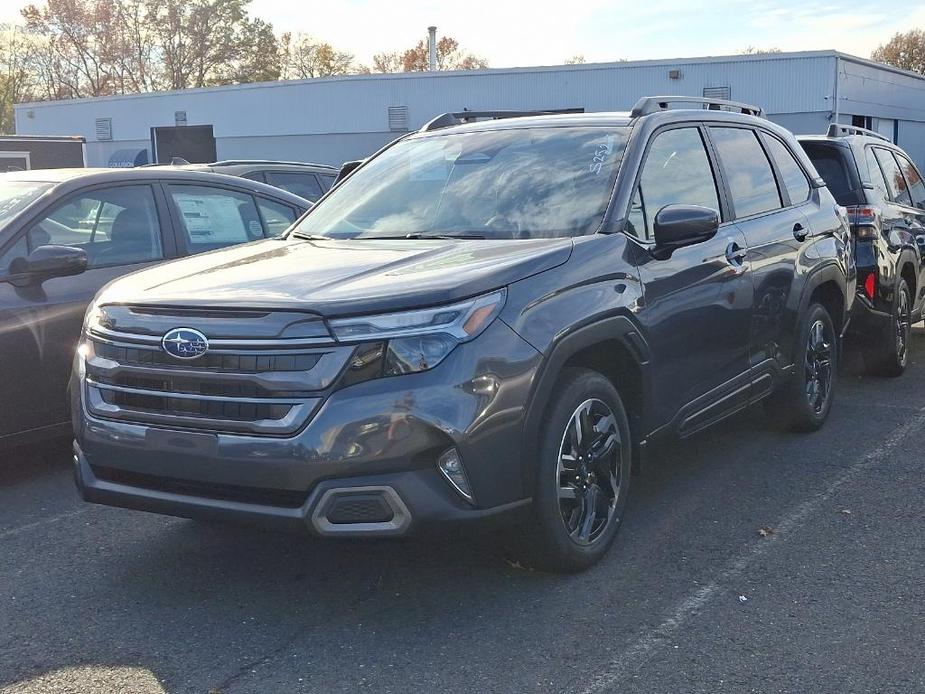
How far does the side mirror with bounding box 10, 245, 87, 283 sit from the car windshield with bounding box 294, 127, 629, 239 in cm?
130

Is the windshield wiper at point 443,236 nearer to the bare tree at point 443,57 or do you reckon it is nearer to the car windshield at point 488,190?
the car windshield at point 488,190

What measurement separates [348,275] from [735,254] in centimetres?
225

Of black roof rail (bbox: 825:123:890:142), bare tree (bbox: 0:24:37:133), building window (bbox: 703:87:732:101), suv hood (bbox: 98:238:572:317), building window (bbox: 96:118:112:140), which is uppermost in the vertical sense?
bare tree (bbox: 0:24:37:133)

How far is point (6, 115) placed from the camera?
61.2 m

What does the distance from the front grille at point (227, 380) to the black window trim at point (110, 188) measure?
2.05 m

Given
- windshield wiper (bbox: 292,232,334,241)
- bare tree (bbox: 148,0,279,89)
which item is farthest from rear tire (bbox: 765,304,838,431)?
bare tree (bbox: 148,0,279,89)

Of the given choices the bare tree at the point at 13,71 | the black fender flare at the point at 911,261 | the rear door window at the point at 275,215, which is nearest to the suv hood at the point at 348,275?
the rear door window at the point at 275,215

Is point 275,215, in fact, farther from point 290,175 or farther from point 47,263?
point 290,175

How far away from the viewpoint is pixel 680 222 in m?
4.47

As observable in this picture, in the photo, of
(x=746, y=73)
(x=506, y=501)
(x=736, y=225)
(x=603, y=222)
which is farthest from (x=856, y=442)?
(x=746, y=73)

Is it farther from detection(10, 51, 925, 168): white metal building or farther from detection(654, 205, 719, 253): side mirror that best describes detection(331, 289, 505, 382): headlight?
detection(10, 51, 925, 168): white metal building

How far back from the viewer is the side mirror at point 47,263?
5473mm

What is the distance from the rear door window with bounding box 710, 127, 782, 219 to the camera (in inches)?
221

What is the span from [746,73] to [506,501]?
2834 centimetres
